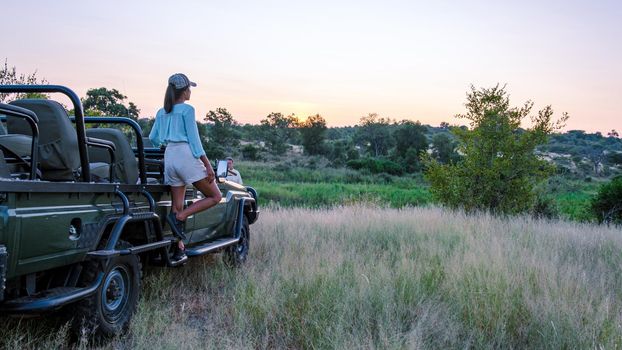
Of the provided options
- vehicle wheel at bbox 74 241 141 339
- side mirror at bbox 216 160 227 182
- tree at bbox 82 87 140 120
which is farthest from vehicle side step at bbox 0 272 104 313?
tree at bbox 82 87 140 120

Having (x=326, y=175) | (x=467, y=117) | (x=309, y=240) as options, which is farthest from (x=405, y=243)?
(x=326, y=175)

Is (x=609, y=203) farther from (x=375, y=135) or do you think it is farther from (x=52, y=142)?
(x=375, y=135)

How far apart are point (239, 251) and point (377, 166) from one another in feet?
171

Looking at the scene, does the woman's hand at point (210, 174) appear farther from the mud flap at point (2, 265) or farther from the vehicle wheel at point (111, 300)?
the mud flap at point (2, 265)

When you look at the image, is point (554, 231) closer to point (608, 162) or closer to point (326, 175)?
point (326, 175)

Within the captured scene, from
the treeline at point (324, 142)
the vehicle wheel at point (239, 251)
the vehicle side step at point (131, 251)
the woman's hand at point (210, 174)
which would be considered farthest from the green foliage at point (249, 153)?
the vehicle side step at point (131, 251)

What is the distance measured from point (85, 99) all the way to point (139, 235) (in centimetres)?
1574

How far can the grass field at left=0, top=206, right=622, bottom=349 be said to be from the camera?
4.60 m

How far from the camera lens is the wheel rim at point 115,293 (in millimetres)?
4480

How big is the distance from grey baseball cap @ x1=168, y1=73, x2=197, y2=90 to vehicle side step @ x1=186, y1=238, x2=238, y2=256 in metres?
1.63

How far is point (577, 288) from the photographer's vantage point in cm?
578

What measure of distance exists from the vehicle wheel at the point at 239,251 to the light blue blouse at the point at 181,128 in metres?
2.09

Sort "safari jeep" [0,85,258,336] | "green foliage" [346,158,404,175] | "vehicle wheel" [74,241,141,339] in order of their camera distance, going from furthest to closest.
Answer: "green foliage" [346,158,404,175] < "vehicle wheel" [74,241,141,339] < "safari jeep" [0,85,258,336]

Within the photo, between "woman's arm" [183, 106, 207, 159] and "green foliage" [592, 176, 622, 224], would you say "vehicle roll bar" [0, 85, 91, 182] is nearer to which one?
"woman's arm" [183, 106, 207, 159]
